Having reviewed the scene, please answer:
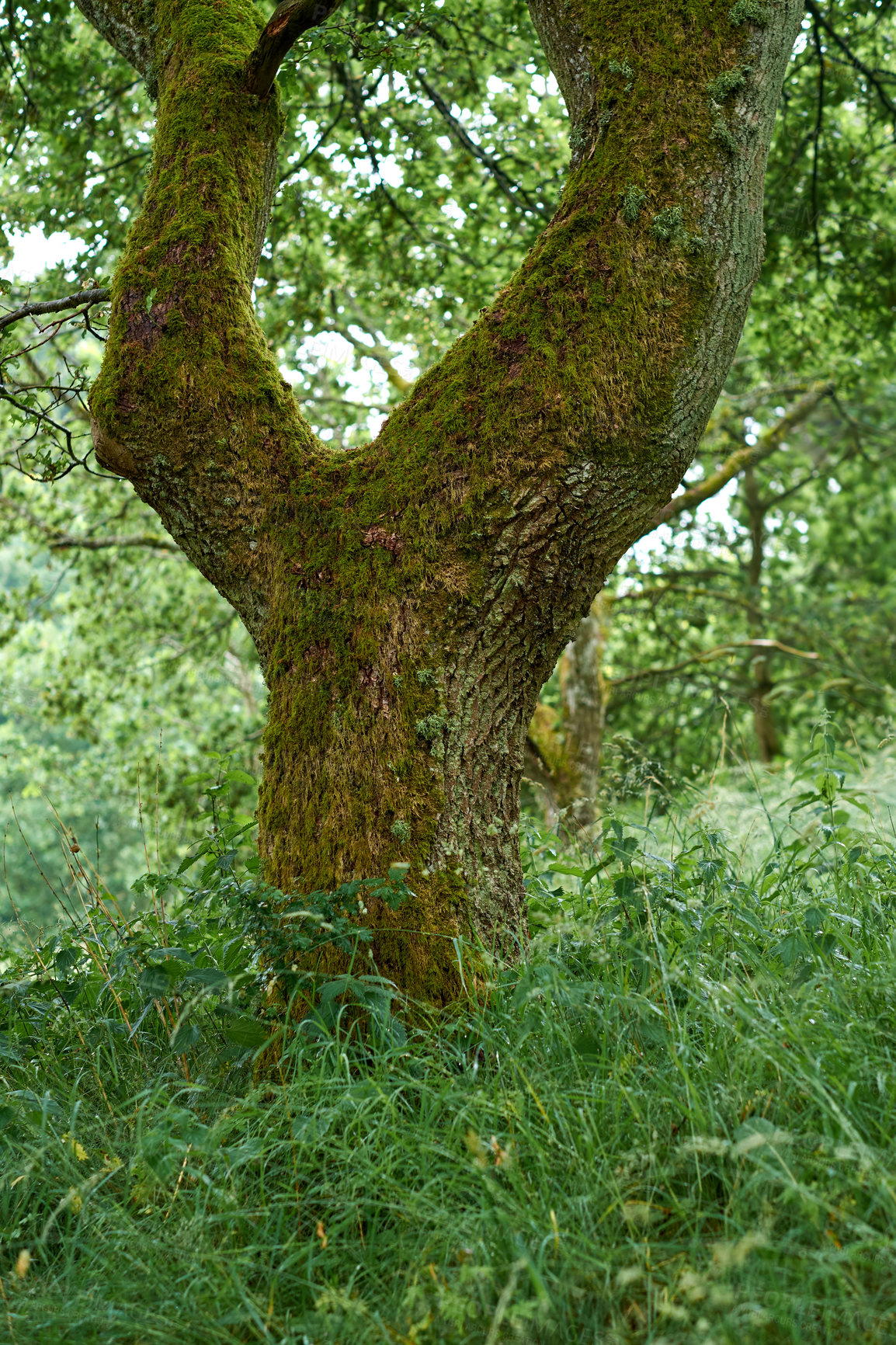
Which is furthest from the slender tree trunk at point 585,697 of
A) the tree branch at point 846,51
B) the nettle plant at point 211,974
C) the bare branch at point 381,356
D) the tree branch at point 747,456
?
the nettle plant at point 211,974

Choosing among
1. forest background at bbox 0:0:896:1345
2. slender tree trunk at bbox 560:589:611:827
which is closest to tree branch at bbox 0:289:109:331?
forest background at bbox 0:0:896:1345

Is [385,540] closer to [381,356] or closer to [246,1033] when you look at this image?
[246,1033]

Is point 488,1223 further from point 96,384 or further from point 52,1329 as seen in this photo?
point 96,384

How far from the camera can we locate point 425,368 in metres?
9.41

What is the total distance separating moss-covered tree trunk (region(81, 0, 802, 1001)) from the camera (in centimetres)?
272

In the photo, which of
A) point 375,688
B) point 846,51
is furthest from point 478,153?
point 375,688

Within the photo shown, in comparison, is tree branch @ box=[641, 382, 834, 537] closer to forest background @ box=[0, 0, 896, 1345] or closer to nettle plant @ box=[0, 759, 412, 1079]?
forest background @ box=[0, 0, 896, 1345]

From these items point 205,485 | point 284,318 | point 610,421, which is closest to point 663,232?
point 610,421

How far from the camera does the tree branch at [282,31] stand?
3.28m

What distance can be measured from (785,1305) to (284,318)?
7.89m

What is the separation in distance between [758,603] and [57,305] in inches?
403

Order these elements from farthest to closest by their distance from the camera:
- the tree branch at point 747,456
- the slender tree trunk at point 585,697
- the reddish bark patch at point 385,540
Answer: the tree branch at point 747,456, the slender tree trunk at point 585,697, the reddish bark patch at point 385,540

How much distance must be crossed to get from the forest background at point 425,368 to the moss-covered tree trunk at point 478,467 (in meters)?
0.52

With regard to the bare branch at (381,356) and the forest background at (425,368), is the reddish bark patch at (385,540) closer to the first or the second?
the forest background at (425,368)
